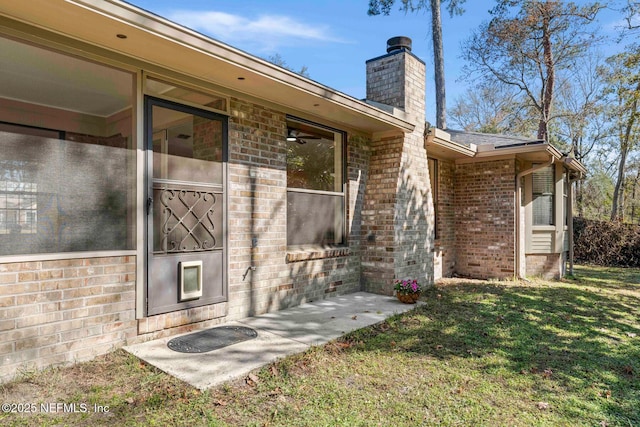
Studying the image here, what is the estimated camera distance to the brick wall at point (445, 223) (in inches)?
309

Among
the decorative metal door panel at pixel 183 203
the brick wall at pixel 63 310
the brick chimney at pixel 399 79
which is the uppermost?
the brick chimney at pixel 399 79

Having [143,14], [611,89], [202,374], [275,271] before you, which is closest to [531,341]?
[275,271]

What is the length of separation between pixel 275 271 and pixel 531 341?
2.99m

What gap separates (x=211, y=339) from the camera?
3.60 m

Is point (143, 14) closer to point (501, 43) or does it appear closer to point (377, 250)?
point (377, 250)

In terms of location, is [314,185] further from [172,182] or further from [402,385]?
[402,385]

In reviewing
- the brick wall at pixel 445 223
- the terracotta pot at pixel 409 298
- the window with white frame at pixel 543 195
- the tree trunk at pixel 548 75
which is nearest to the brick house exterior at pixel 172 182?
the terracotta pot at pixel 409 298

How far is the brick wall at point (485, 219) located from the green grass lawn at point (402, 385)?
3518mm

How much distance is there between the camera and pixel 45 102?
3057mm

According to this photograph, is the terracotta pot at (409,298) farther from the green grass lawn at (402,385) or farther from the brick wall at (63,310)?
the brick wall at (63,310)

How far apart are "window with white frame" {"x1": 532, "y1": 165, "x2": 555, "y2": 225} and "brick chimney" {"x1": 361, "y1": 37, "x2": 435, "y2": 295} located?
11.5ft

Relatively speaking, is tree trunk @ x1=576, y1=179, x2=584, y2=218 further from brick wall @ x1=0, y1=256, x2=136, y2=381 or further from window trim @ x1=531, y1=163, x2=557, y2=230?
brick wall @ x1=0, y1=256, x2=136, y2=381

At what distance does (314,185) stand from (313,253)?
3.25ft

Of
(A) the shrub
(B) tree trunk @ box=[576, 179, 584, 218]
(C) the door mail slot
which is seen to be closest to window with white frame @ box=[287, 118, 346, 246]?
(C) the door mail slot
